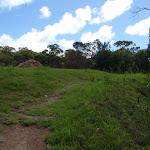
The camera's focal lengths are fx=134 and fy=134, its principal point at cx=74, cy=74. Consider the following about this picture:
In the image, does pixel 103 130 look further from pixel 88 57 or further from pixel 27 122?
pixel 88 57

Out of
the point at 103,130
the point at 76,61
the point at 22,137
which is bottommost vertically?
the point at 22,137

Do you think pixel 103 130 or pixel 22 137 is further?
pixel 22 137

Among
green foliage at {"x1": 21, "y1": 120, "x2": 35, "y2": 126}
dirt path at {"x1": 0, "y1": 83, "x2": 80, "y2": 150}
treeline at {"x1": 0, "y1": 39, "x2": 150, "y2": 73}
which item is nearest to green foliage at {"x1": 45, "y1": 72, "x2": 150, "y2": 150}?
dirt path at {"x1": 0, "y1": 83, "x2": 80, "y2": 150}

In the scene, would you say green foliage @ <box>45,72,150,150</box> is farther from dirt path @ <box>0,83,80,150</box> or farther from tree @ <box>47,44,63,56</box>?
tree @ <box>47,44,63,56</box>

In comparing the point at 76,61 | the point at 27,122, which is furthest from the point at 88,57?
the point at 27,122

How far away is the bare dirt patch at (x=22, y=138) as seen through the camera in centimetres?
242

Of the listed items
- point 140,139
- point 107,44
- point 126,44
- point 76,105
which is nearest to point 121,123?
point 140,139

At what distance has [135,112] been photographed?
10.1 ft

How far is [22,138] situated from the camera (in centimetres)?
274

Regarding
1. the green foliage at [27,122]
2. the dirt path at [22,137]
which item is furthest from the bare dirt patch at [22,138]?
the green foliage at [27,122]

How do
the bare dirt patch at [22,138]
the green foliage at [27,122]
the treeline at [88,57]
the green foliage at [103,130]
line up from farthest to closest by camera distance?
the treeline at [88,57]
the green foliage at [27,122]
the bare dirt patch at [22,138]
the green foliage at [103,130]

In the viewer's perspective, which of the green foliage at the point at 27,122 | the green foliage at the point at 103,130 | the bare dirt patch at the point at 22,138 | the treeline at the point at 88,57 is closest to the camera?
the green foliage at the point at 103,130

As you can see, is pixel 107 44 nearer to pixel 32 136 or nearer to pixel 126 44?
pixel 126 44

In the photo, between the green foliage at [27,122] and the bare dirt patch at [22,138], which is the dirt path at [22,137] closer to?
the bare dirt patch at [22,138]
